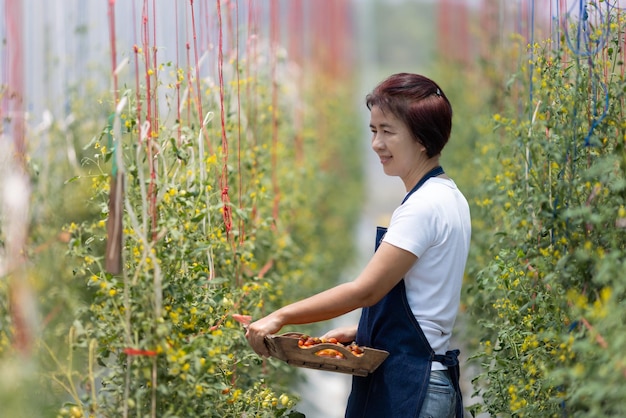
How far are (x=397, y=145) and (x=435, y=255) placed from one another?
0.89 ft

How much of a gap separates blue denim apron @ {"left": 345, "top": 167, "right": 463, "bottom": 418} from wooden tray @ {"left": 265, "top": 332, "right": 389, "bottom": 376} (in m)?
0.04

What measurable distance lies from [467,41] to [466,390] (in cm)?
732

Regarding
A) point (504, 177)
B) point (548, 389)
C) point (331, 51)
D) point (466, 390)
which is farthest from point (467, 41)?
point (548, 389)

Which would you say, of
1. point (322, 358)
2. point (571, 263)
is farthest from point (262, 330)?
point (571, 263)

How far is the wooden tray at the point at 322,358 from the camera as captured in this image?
2.01m

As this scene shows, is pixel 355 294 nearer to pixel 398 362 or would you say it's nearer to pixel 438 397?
pixel 398 362

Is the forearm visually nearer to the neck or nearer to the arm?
the arm

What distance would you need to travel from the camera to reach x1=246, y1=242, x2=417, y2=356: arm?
1.98 metres

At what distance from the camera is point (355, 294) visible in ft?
6.51

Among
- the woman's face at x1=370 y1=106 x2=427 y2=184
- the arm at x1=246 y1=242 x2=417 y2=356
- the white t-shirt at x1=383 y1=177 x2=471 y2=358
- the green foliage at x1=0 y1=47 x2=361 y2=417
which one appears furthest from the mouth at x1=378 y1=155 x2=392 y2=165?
the green foliage at x1=0 y1=47 x2=361 y2=417

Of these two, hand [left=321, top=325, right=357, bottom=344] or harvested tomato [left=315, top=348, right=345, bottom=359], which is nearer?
harvested tomato [left=315, top=348, right=345, bottom=359]

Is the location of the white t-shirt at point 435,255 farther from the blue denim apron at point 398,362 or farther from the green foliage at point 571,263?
the green foliage at point 571,263

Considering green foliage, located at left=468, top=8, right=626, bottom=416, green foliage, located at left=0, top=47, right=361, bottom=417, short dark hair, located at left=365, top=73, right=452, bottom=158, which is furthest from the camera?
short dark hair, located at left=365, top=73, right=452, bottom=158

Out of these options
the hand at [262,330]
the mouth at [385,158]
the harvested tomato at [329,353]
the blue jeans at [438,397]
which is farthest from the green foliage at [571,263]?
the hand at [262,330]
